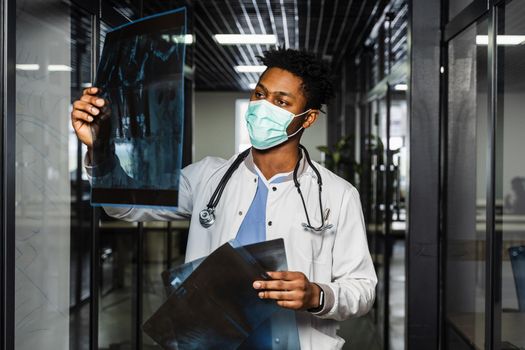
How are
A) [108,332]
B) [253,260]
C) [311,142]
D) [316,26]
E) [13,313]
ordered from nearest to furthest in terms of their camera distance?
[253,260]
[13,313]
[108,332]
[311,142]
[316,26]

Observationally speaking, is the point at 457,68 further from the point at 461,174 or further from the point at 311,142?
the point at 311,142

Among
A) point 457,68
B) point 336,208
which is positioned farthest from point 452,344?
point 336,208

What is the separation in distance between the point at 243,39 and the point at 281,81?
3566 millimetres

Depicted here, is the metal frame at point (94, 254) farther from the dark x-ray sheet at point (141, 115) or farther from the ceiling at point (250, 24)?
the ceiling at point (250, 24)

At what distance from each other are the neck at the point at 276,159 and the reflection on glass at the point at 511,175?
0.68 metres

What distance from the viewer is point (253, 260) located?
140cm

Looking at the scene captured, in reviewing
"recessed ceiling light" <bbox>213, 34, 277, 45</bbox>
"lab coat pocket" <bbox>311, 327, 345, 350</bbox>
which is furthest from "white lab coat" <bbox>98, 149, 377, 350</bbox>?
"recessed ceiling light" <bbox>213, 34, 277, 45</bbox>

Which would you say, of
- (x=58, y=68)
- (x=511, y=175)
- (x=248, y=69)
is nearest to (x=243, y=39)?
(x=248, y=69)

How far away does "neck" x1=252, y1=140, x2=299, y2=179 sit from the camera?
1.68 m

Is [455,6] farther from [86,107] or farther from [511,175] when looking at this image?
[86,107]

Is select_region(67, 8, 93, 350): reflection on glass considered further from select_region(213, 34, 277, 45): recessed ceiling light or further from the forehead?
select_region(213, 34, 277, 45): recessed ceiling light

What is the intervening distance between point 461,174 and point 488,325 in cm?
68

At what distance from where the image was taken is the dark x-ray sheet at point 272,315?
4.58ft

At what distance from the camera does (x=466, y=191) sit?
2.57 meters
